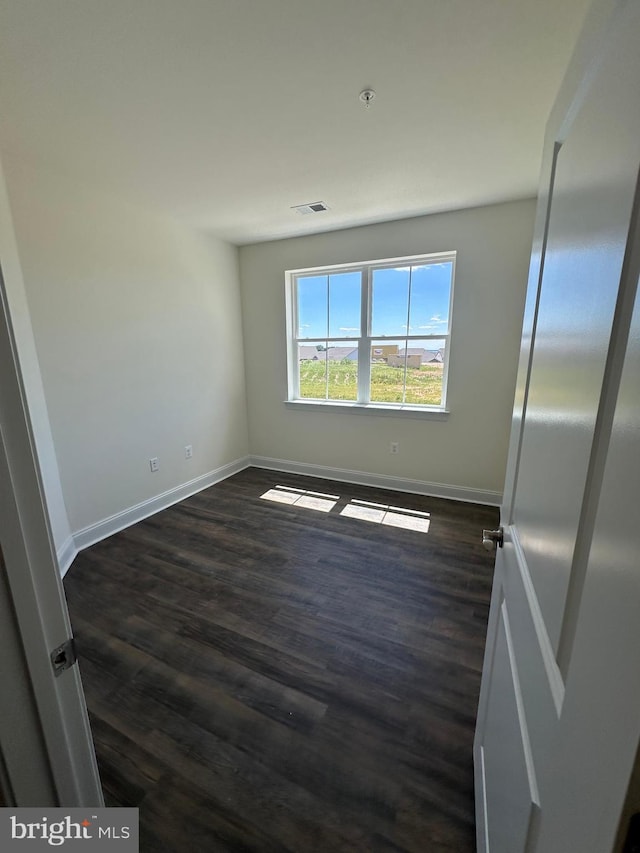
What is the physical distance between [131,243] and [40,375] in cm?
128

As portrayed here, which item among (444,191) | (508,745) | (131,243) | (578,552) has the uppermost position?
(444,191)

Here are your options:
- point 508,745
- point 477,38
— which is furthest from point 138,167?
point 508,745

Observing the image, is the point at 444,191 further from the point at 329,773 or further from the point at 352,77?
the point at 329,773

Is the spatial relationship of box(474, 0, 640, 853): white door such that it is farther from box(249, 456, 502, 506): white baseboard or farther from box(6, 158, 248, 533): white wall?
box(6, 158, 248, 533): white wall

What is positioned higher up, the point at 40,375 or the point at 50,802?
the point at 40,375

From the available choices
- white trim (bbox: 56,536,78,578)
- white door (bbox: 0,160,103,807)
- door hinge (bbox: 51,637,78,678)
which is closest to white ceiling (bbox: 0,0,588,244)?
white door (bbox: 0,160,103,807)

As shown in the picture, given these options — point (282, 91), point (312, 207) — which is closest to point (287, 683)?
point (282, 91)

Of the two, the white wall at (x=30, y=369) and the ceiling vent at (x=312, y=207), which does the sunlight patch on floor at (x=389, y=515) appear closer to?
the white wall at (x=30, y=369)

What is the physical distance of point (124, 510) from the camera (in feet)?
9.61

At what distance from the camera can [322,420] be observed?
3.90 m

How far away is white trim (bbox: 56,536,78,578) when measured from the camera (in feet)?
7.61

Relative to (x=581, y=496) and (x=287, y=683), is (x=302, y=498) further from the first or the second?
(x=581, y=496)

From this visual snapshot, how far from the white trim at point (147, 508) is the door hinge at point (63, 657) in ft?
7.75

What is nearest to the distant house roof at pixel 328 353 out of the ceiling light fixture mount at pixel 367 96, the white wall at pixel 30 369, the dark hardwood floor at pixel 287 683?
the dark hardwood floor at pixel 287 683
